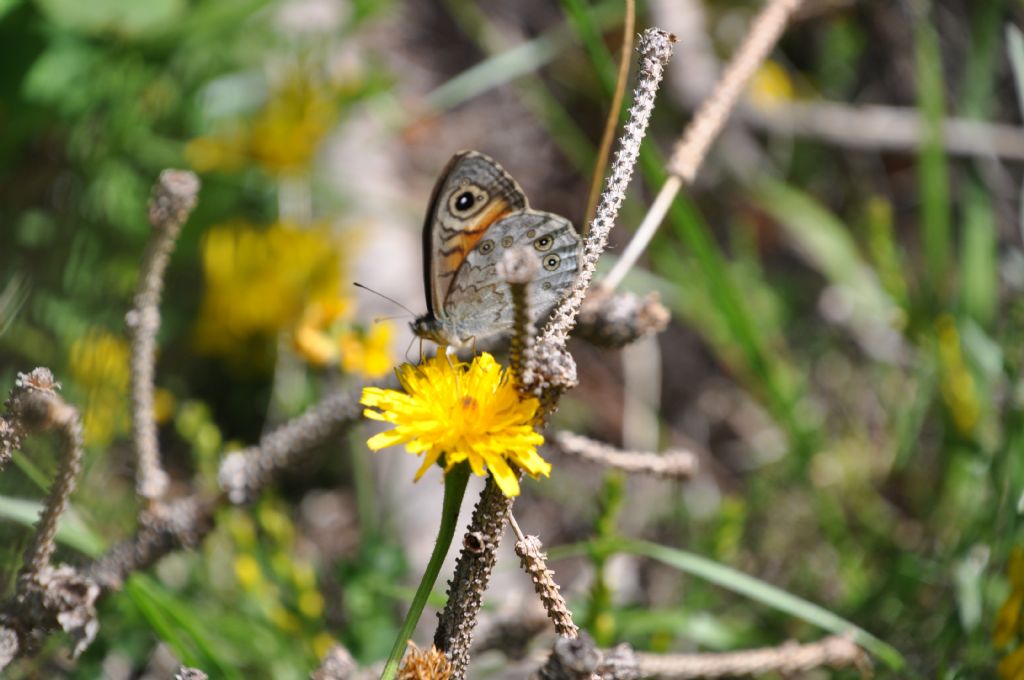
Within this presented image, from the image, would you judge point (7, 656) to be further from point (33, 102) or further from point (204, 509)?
point (33, 102)

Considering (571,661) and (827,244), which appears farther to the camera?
(827,244)

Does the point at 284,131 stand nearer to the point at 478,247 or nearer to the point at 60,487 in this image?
the point at 478,247

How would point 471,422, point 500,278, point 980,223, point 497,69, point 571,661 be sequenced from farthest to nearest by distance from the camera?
point 497,69 < point 980,223 < point 500,278 < point 471,422 < point 571,661

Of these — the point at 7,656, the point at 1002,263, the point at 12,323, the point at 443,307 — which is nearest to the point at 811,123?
the point at 1002,263

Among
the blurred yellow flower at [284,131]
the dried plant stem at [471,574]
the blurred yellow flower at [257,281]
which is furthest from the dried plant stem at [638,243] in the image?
the blurred yellow flower at [284,131]

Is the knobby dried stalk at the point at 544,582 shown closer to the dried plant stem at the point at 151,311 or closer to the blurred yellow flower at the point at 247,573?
the dried plant stem at the point at 151,311

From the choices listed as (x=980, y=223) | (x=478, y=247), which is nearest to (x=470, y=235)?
(x=478, y=247)

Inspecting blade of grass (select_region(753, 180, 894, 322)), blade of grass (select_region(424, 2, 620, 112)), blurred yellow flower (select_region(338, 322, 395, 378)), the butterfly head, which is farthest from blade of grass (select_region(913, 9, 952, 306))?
the butterfly head
